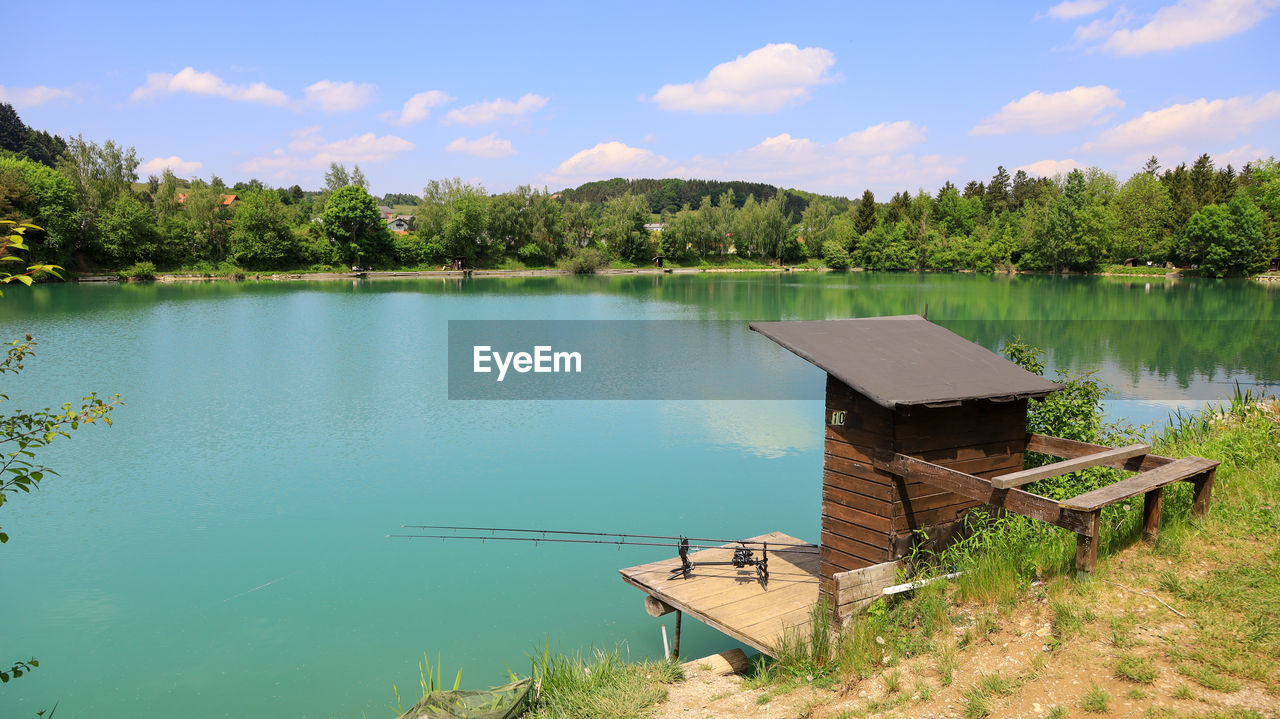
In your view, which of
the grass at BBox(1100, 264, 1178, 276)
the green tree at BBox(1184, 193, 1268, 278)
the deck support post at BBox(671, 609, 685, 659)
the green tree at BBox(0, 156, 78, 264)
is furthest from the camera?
the grass at BBox(1100, 264, 1178, 276)

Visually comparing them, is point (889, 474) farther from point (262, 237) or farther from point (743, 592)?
point (262, 237)

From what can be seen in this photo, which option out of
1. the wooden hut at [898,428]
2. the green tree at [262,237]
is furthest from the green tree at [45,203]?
the wooden hut at [898,428]

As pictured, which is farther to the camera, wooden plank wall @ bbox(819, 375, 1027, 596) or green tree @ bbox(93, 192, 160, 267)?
green tree @ bbox(93, 192, 160, 267)

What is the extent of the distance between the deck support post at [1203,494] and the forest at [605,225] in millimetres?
58887

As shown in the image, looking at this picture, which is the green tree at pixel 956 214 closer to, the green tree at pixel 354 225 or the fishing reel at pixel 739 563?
the green tree at pixel 354 225

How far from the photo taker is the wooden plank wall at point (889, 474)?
5773mm

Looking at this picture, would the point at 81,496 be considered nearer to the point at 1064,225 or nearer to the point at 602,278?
the point at 602,278

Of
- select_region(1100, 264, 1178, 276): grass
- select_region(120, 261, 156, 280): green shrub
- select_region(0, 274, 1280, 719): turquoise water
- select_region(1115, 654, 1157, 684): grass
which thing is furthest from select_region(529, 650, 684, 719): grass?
select_region(1100, 264, 1178, 276): grass

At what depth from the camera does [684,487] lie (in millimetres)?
12852

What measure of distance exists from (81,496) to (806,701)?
12854 millimetres

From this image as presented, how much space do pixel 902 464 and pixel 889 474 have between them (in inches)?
8.2

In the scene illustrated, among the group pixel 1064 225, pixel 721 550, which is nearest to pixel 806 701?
pixel 721 550

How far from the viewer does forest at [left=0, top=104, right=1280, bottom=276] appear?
62031 millimetres

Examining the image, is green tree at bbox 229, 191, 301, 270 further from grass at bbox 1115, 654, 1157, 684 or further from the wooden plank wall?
grass at bbox 1115, 654, 1157, 684
